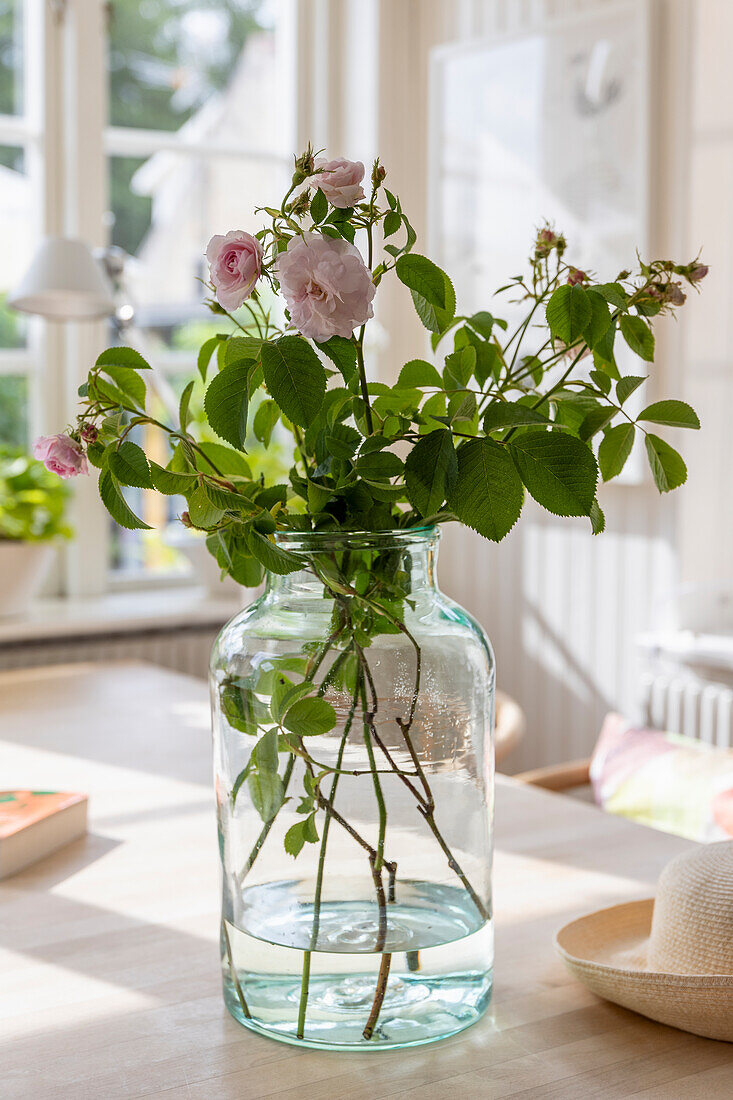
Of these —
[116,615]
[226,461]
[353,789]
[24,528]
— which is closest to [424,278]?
[226,461]

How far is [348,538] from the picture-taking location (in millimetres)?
752

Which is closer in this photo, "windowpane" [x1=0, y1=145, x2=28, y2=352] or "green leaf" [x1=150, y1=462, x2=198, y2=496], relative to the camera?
"green leaf" [x1=150, y1=462, x2=198, y2=496]

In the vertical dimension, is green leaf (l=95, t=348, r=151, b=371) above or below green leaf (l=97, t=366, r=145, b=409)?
above

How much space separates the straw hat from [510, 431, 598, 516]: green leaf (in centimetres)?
29

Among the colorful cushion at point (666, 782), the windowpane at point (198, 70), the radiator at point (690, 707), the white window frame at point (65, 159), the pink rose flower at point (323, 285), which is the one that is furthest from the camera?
the windowpane at point (198, 70)

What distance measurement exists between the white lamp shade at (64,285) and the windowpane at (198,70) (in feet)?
3.76

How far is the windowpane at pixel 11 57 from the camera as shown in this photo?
285cm

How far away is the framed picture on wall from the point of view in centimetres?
268

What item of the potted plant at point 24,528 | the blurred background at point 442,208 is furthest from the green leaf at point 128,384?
the potted plant at point 24,528

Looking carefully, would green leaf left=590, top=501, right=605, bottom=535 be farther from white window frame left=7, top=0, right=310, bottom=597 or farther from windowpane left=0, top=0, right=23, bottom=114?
windowpane left=0, top=0, right=23, bottom=114

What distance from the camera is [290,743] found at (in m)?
0.75

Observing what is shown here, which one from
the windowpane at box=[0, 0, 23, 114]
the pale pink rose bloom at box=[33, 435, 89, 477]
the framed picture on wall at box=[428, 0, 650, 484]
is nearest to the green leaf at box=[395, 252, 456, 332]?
the pale pink rose bloom at box=[33, 435, 89, 477]

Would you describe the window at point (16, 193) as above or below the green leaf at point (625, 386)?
above

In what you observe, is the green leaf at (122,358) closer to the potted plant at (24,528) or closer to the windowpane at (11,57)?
the potted plant at (24,528)
